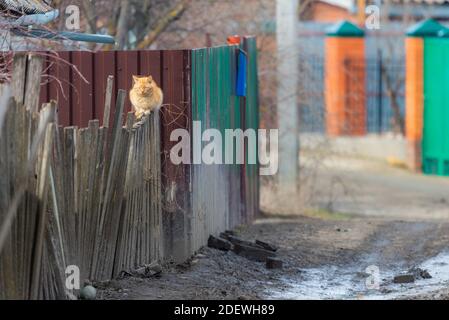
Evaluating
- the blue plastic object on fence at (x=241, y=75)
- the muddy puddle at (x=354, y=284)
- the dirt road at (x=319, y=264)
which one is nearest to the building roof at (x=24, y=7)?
the blue plastic object on fence at (x=241, y=75)

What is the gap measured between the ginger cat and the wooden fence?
0.39ft

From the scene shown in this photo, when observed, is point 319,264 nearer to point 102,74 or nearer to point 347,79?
point 102,74

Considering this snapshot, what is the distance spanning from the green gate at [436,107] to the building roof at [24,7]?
13.6 metres

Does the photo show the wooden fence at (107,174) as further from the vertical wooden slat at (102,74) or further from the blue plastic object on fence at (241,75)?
the blue plastic object on fence at (241,75)

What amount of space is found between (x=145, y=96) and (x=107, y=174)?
1.41m

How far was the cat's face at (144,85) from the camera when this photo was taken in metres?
9.12

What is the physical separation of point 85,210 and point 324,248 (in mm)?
4379

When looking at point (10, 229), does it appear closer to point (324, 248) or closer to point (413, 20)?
point (324, 248)

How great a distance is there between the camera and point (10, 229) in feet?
20.7

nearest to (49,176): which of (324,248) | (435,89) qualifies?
(324,248)

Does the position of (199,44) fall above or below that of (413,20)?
below

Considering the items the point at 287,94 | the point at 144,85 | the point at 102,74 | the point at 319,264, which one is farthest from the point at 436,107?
the point at 144,85

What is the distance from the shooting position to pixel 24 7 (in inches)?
389

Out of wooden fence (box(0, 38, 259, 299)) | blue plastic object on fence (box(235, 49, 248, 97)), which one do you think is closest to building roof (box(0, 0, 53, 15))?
wooden fence (box(0, 38, 259, 299))
